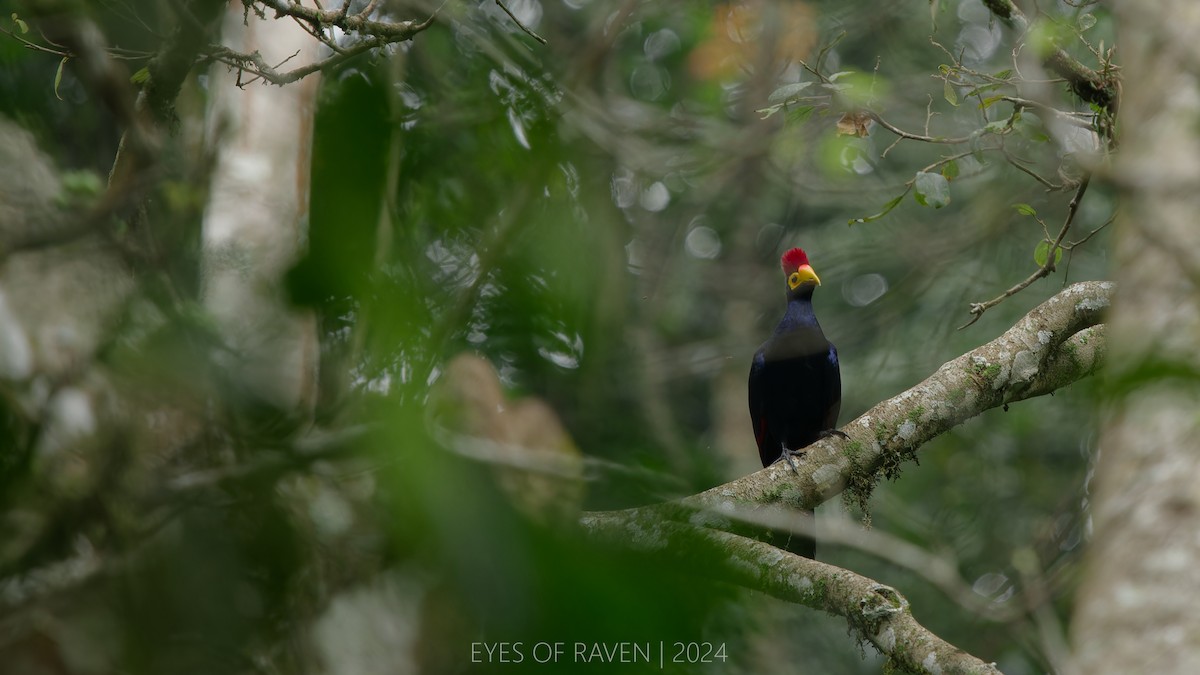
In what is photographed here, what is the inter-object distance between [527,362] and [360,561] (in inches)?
5.4

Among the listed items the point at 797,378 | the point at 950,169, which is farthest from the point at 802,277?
the point at 950,169

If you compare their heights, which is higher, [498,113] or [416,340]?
[498,113]

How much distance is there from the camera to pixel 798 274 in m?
4.98

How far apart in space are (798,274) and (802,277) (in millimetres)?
41

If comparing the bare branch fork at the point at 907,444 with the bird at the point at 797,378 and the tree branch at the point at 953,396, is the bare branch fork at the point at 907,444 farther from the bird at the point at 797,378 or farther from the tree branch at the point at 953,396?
the bird at the point at 797,378

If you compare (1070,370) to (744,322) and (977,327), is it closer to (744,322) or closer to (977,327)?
(977,327)

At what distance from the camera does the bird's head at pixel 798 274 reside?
4.95 meters

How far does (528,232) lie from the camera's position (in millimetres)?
533

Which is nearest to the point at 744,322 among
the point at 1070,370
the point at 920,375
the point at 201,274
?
the point at 920,375

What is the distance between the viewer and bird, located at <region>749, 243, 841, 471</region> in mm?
4855

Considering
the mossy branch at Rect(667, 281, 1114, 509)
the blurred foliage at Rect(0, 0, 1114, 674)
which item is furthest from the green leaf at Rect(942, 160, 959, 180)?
the blurred foliage at Rect(0, 0, 1114, 674)

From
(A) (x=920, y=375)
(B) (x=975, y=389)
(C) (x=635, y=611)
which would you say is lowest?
(C) (x=635, y=611)

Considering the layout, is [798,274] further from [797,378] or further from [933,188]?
[933,188]

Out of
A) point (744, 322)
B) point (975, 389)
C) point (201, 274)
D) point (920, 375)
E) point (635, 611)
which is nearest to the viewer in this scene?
point (635, 611)
